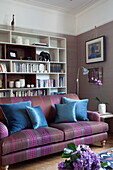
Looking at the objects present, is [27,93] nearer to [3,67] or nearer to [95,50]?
[3,67]

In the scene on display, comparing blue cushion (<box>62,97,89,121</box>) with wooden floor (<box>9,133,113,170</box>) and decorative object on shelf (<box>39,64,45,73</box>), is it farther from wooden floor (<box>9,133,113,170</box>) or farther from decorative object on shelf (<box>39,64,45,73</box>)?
decorative object on shelf (<box>39,64,45,73</box>)

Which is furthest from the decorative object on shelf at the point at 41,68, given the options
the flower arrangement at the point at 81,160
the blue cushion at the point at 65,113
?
the flower arrangement at the point at 81,160

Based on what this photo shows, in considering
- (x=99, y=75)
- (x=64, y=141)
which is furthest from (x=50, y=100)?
(x=99, y=75)

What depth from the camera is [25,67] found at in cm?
430

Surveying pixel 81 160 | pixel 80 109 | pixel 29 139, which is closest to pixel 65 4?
pixel 80 109

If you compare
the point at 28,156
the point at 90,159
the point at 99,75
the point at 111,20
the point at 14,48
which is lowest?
the point at 28,156

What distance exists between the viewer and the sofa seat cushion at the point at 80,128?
9.24ft

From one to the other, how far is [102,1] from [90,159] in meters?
3.90

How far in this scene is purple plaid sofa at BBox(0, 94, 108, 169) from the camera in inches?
92.4

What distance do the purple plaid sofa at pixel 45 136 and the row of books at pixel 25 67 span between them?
1171 millimetres

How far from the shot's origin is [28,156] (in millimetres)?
2475

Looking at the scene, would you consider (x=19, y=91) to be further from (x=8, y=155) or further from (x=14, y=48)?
(x=8, y=155)

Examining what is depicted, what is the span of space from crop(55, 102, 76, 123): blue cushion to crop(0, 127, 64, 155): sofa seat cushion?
0.41m

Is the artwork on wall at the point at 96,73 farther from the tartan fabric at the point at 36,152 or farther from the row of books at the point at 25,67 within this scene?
the tartan fabric at the point at 36,152
